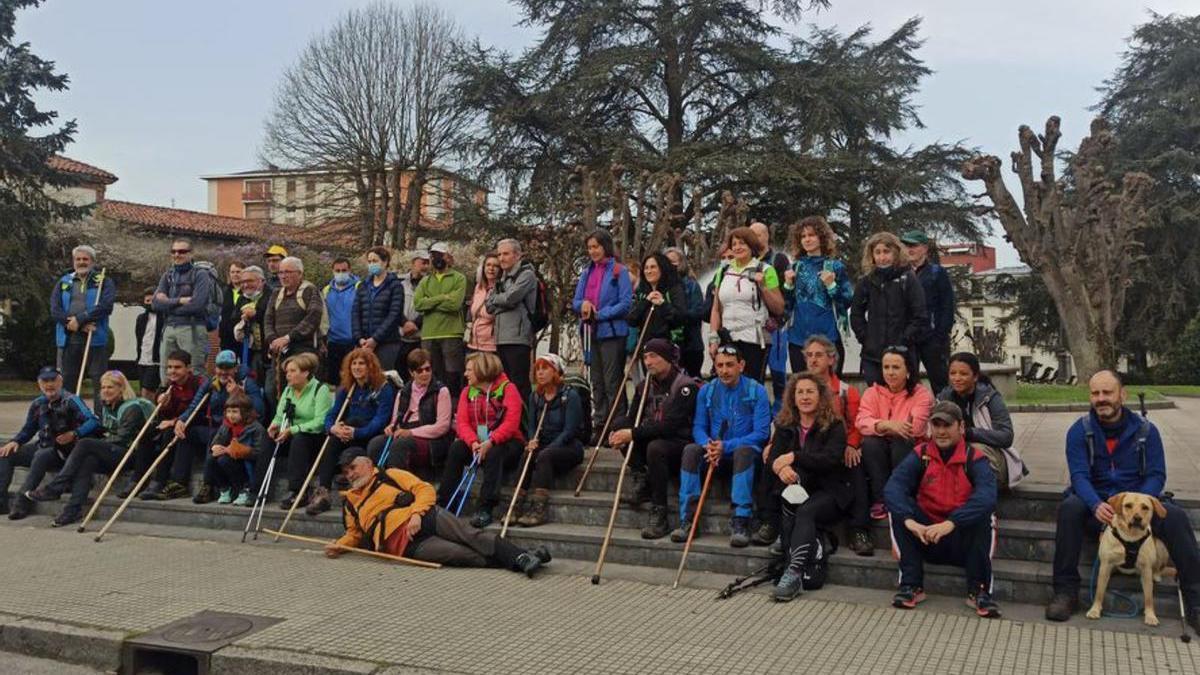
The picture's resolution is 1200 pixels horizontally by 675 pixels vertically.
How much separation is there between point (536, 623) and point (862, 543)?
2.26m

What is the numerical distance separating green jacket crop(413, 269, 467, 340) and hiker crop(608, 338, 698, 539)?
7.87ft

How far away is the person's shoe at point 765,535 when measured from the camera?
6480 millimetres

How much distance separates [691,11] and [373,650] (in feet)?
75.6

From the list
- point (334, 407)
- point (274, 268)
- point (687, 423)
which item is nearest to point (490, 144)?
point (274, 268)

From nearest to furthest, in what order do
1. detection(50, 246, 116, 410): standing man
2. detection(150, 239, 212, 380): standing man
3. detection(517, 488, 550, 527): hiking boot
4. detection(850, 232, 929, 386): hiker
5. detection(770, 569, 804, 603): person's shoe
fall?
detection(770, 569, 804, 603): person's shoe
detection(850, 232, 929, 386): hiker
detection(517, 488, 550, 527): hiking boot
detection(150, 239, 212, 380): standing man
detection(50, 246, 116, 410): standing man

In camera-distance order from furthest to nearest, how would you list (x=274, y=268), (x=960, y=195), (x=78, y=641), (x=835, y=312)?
(x=960, y=195) < (x=274, y=268) < (x=835, y=312) < (x=78, y=641)

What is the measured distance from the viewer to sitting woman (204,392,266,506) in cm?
859

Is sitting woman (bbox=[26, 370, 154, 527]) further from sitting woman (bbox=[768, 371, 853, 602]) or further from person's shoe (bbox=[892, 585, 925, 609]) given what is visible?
person's shoe (bbox=[892, 585, 925, 609])

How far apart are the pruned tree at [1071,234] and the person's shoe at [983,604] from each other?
1512cm

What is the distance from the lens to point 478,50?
25812mm

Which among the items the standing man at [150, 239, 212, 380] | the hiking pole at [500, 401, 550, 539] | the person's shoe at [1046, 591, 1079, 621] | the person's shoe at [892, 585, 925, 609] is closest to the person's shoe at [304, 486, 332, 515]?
the hiking pole at [500, 401, 550, 539]

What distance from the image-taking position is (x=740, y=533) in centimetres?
650

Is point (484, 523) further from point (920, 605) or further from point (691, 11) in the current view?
point (691, 11)

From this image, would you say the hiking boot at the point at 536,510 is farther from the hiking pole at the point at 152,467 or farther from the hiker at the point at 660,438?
the hiking pole at the point at 152,467
